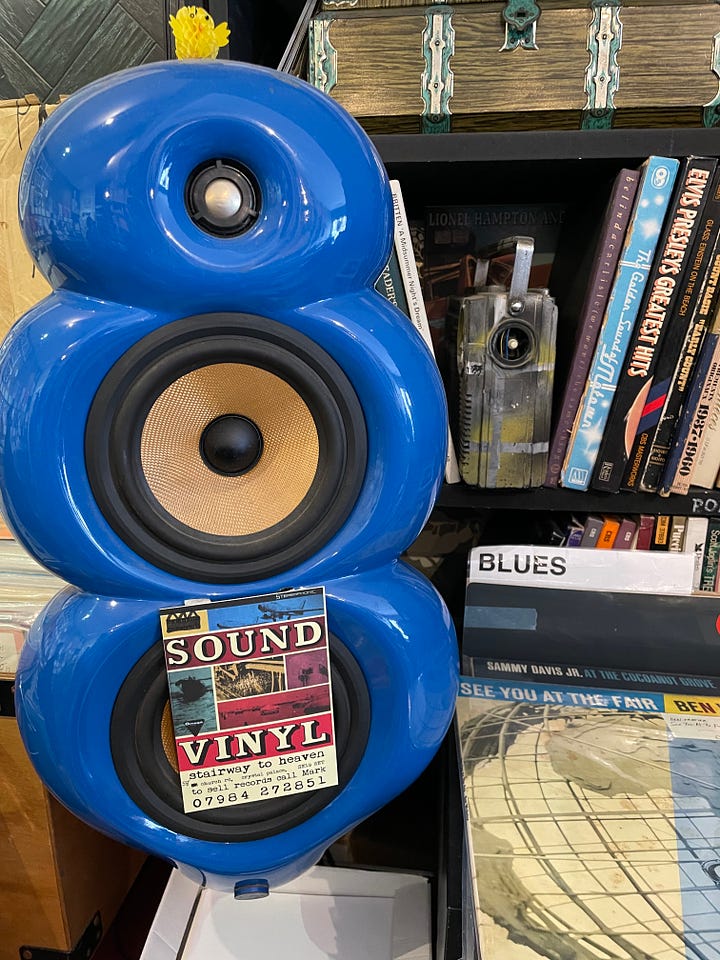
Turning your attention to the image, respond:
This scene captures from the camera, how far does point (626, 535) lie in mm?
837

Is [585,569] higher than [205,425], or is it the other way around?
[205,425]

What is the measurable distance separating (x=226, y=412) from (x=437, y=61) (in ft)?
1.56

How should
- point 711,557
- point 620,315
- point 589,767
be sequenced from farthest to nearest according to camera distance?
1. point 711,557
2. point 620,315
3. point 589,767

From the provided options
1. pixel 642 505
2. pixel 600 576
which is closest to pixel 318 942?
pixel 600 576

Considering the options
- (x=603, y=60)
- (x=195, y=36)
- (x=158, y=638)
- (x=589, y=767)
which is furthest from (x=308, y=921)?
(x=603, y=60)

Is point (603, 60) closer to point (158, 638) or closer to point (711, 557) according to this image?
point (711, 557)

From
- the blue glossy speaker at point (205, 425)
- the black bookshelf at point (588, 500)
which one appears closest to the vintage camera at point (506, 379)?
the black bookshelf at point (588, 500)

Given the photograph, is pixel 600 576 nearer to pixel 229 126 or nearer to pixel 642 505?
pixel 642 505

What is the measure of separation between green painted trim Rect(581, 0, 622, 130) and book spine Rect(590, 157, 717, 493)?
Result: 0.35ft

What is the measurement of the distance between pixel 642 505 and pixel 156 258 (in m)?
0.62

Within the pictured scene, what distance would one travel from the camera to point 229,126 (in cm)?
42

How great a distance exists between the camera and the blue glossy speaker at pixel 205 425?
428 millimetres

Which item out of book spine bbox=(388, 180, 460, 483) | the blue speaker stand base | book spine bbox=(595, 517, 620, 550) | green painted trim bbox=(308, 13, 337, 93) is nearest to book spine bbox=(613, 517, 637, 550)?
book spine bbox=(595, 517, 620, 550)

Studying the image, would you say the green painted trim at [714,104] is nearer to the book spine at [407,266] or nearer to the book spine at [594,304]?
the book spine at [594,304]
